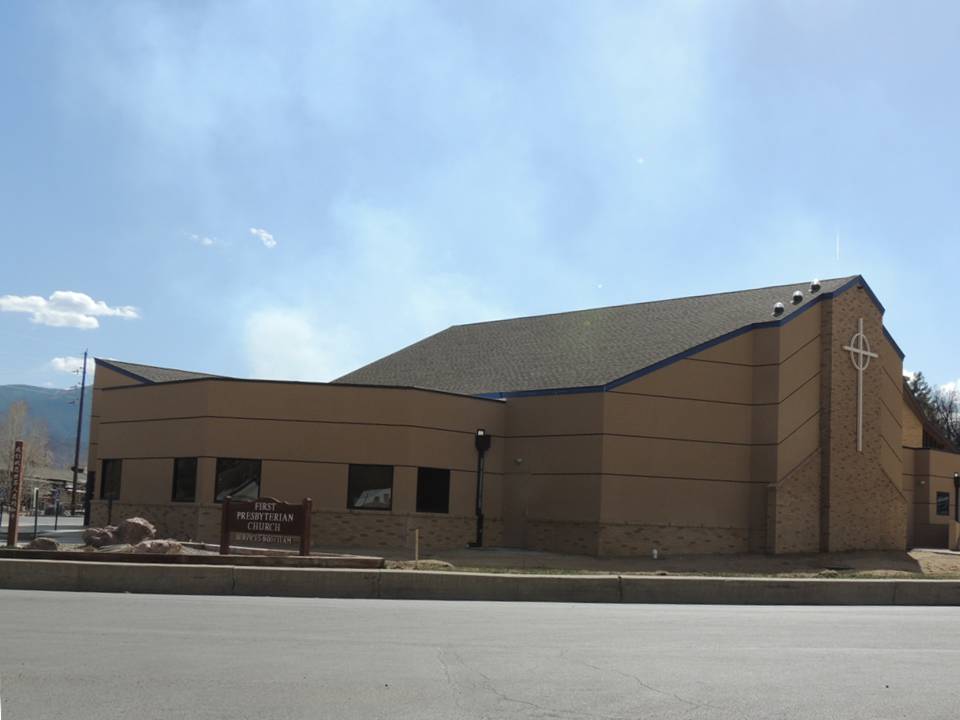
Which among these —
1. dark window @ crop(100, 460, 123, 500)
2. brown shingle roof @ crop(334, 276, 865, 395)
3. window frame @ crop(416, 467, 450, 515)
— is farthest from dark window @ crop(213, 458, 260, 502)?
brown shingle roof @ crop(334, 276, 865, 395)

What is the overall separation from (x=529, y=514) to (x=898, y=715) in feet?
82.5

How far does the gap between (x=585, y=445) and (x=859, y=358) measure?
444 inches

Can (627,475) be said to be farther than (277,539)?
Yes

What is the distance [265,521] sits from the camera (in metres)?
21.7

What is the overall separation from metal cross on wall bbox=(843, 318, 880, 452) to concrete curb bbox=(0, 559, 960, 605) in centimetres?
1977

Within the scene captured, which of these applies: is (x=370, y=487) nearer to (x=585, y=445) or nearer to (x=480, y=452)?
(x=480, y=452)

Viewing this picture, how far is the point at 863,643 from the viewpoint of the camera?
11883 millimetres

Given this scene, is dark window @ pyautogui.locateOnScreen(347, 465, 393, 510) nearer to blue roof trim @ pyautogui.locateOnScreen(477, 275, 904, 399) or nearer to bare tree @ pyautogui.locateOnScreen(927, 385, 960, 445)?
blue roof trim @ pyautogui.locateOnScreen(477, 275, 904, 399)

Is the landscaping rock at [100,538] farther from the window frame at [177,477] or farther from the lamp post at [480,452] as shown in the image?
the lamp post at [480,452]

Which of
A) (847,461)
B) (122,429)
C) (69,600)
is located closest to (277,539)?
(69,600)

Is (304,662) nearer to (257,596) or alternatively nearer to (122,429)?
(257,596)

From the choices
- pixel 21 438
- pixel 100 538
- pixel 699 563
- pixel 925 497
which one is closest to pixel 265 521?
pixel 100 538

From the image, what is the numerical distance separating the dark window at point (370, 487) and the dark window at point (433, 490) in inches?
37.2

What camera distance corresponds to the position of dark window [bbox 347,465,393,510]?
101 feet
